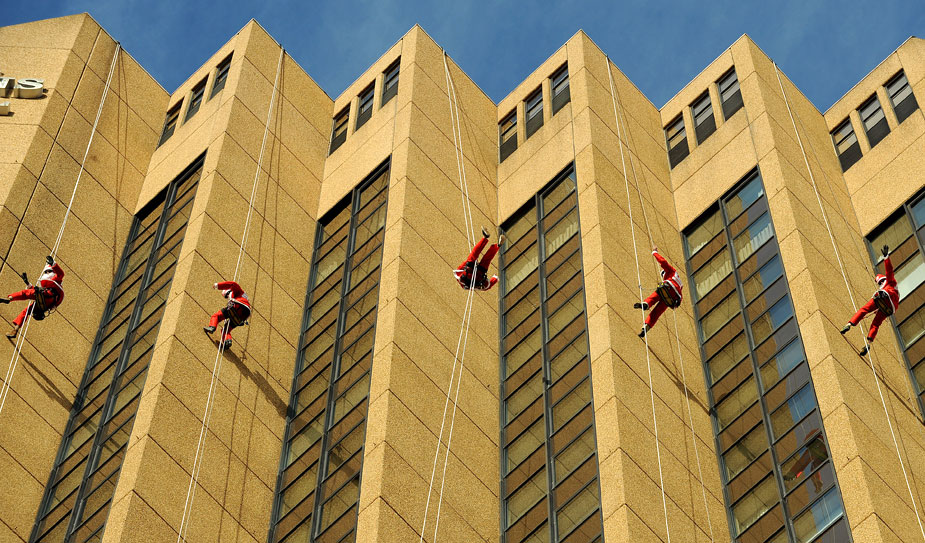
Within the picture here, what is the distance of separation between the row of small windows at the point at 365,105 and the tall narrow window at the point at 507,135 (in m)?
3.70

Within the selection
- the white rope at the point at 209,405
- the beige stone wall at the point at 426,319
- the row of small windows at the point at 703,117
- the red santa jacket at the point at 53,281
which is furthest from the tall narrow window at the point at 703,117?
the red santa jacket at the point at 53,281

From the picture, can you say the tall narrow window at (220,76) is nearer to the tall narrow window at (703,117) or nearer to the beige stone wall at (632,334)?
the beige stone wall at (632,334)

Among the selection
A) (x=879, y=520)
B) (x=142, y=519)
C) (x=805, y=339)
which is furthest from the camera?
(x=805, y=339)

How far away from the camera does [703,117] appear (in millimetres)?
40062

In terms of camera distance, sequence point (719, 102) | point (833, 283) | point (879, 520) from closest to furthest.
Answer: point (879, 520), point (833, 283), point (719, 102)

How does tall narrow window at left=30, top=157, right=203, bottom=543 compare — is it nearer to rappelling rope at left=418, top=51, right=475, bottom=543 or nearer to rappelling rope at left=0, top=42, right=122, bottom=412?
rappelling rope at left=0, top=42, right=122, bottom=412

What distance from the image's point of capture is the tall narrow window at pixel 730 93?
128ft

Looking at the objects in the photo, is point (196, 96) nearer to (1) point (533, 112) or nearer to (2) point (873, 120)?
(1) point (533, 112)

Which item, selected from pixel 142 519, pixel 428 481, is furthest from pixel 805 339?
pixel 142 519

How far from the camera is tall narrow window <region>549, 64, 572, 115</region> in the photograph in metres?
40.2

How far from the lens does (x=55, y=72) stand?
41062 millimetres

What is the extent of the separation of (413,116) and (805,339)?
46.3 ft

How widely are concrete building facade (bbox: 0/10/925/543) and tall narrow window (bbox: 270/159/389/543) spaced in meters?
0.11

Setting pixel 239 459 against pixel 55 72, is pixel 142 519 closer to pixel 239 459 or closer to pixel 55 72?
pixel 239 459
